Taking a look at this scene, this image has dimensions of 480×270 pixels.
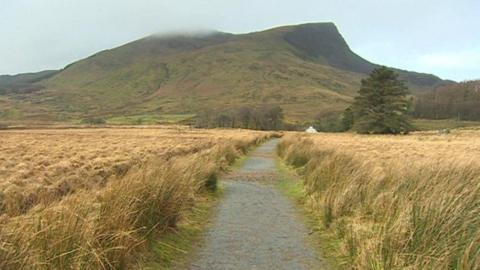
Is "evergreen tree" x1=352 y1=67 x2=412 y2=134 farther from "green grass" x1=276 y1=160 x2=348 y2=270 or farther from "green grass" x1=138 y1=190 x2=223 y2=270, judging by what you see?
"green grass" x1=138 y1=190 x2=223 y2=270

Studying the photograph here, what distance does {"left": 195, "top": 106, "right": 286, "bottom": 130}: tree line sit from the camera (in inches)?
5664

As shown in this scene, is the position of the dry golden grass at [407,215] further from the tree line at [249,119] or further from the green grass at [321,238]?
the tree line at [249,119]

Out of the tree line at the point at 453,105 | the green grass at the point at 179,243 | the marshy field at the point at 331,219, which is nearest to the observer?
the marshy field at the point at 331,219

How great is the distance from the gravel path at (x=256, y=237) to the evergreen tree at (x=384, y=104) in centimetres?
7333

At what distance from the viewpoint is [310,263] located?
24.9 feet

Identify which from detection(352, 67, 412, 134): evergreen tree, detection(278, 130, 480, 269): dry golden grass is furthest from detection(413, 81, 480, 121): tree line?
detection(278, 130, 480, 269): dry golden grass

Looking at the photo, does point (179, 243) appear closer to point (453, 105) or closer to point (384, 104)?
point (384, 104)

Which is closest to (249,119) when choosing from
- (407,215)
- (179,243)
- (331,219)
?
(331,219)

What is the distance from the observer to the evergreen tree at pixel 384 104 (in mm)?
84375

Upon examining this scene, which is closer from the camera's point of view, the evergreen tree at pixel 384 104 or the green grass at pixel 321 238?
the green grass at pixel 321 238

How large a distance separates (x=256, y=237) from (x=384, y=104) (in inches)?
3147

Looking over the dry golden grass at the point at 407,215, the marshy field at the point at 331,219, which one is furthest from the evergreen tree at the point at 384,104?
the dry golden grass at the point at 407,215

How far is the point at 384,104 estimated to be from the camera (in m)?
85.2

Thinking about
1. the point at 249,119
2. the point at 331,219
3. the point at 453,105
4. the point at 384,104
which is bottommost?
the point at 249,119
